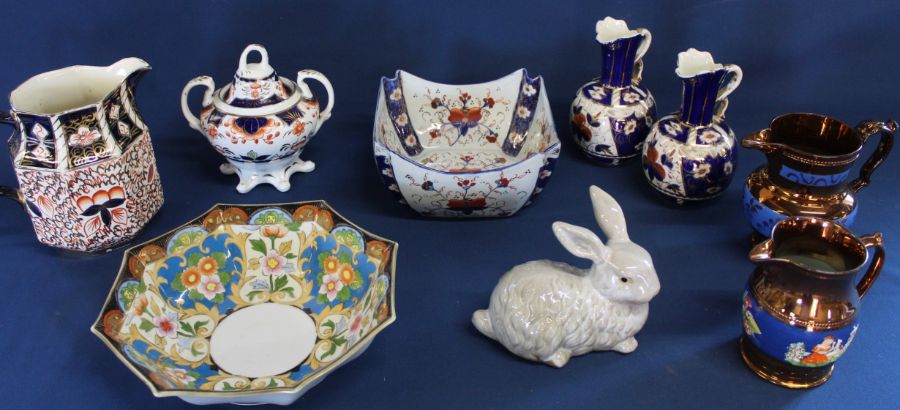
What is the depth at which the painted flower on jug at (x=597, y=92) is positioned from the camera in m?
2.01

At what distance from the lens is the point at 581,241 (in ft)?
4.48

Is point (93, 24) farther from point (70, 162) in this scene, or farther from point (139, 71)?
point (70, 162)

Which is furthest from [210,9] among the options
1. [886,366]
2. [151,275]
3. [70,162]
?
[886,366]

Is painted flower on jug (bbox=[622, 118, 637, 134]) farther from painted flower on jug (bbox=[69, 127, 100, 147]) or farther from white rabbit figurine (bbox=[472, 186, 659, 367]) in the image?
painted flower on jug (bbox=[69, 127, 100, 147])

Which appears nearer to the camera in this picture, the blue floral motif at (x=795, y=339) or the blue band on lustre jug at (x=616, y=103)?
the blue floral motif at (x=795, y=339)

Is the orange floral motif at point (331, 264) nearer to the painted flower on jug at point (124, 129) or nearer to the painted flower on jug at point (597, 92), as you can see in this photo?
the painted flower on jug at point (124, 129)

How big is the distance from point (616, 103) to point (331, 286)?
2.93 ft

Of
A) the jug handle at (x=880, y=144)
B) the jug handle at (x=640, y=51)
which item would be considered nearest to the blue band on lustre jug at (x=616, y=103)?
the jug handle at (x=640, y=51)

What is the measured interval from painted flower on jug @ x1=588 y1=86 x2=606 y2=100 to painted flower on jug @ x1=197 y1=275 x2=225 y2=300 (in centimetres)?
104

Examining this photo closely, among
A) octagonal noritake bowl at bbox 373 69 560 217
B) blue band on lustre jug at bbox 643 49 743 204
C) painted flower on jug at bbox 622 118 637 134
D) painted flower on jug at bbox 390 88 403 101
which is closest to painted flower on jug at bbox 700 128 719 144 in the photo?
blue band on lustre jug at bbox 643 49 743 204

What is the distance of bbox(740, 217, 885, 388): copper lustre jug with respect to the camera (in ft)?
4.22

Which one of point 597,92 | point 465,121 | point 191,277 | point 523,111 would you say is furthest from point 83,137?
point 597,92

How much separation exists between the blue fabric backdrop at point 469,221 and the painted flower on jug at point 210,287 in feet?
0.71

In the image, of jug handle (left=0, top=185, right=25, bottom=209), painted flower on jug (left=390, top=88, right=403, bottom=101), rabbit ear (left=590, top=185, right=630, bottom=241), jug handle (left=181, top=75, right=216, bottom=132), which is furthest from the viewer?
painted flower on jug (left=390, top=88, right=403, bottom=101)
